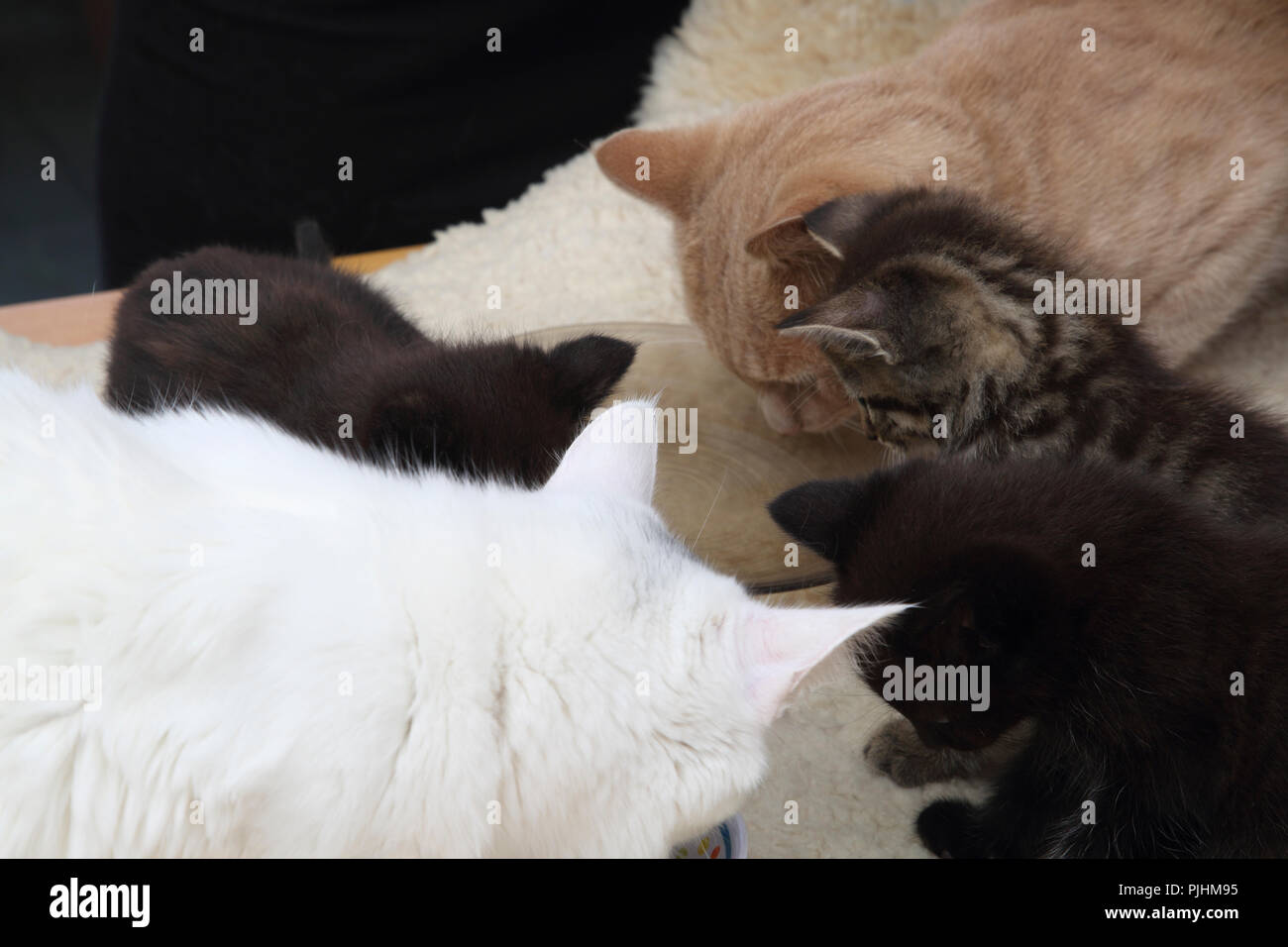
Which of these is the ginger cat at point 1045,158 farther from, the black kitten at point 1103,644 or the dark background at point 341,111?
the dark background at point 341,111

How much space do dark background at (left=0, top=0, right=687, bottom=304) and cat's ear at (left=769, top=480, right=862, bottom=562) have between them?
1.62 m

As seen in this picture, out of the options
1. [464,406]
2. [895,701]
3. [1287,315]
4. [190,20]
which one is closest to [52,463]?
[464,406]

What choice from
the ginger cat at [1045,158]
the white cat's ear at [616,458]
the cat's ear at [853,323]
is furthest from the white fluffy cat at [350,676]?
the ginger cat at [1045,158]

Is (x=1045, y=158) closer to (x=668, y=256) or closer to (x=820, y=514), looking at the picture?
(x=668, y=256)

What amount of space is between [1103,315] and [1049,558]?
58cm

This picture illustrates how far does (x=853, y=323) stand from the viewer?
136cm

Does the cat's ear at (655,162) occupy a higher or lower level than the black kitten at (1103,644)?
higher

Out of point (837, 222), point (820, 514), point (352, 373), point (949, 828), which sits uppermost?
point (837, 222)

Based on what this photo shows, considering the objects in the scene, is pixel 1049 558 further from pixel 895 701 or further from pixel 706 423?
pixel 706 423

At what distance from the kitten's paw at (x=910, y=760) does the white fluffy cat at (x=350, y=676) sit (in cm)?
56

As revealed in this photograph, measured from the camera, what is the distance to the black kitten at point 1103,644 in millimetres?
998

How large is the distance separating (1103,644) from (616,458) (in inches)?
19.1

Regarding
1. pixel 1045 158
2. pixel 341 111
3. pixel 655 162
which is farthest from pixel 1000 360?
pixel 341 111

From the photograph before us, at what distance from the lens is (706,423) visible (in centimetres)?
182
